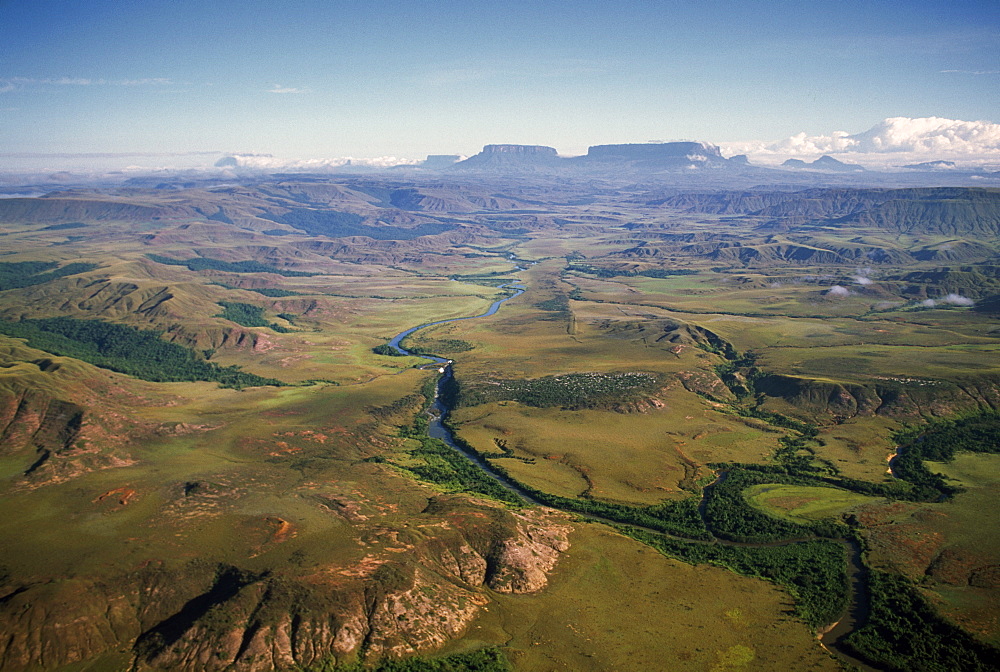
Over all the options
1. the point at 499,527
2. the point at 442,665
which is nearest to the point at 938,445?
the point at 499,527

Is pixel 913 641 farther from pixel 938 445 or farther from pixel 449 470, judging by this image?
pixel 449 470

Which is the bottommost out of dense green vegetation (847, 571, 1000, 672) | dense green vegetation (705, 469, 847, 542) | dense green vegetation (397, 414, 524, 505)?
dense green vegetation (397, 414, 524, 505)

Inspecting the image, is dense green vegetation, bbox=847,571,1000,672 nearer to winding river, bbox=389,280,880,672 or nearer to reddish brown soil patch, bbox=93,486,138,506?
winding river, bbox=389,280,880,672

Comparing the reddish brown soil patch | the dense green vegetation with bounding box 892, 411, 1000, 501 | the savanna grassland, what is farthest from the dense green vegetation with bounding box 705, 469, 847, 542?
the reddish brown soil patch

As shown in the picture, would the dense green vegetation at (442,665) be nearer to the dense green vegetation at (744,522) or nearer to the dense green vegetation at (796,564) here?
the dense green vegetation at (796,564)

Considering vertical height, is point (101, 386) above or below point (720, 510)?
above

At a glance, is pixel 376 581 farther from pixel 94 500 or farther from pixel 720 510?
pixel 720 510

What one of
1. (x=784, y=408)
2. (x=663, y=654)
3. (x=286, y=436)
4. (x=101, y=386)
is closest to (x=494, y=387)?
(x=286, y=436)
